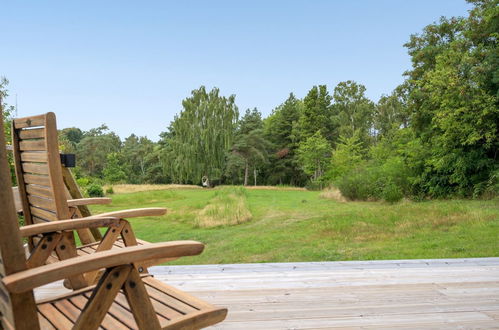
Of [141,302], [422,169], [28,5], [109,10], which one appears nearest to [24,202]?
[141,302]

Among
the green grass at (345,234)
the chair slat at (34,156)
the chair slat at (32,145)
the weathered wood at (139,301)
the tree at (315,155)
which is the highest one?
the tree at (315,155)

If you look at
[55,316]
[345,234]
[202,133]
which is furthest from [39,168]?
[202,133]

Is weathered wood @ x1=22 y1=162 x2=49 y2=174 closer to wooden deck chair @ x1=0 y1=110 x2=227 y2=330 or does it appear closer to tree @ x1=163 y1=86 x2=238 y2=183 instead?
wooden deck chair @ x1=0 y1=110 x2=227 y2=330

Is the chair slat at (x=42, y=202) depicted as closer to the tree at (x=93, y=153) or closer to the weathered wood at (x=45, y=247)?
the weathered wood at (x=45, y=247)

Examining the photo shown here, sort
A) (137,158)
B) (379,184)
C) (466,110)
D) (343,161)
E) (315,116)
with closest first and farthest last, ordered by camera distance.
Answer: (466,110), (379,184), (343,161), (315,116), (137,158)

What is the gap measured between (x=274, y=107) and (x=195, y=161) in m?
14.8

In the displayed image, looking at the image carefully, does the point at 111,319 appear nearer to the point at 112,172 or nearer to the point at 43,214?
the point at 43,214

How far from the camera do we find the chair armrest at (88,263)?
0.74 metres

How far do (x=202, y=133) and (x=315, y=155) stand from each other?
733 cm

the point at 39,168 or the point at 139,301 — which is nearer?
the point at 139,301

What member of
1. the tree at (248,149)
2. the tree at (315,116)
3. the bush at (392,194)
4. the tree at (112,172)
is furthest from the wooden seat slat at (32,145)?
the tree at (315,116)

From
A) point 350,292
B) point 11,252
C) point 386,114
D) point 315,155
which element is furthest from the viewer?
point 386,114

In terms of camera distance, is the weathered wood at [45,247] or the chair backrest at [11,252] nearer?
the chair backrest at [11,252]

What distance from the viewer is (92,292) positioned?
94cm
